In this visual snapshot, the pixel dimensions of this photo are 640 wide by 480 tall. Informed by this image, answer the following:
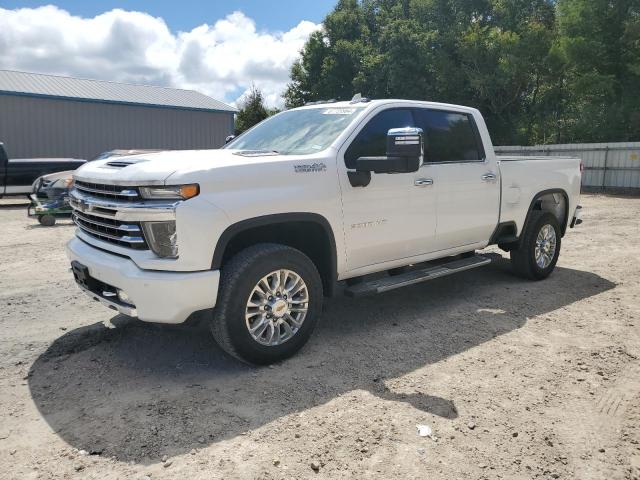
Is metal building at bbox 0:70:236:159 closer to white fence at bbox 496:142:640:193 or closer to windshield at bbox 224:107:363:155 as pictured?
white fence at bbox 496:142:640:193

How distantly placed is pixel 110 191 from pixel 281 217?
1.19 meters

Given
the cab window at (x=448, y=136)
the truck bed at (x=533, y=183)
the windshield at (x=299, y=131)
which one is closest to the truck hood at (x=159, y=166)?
the windshield at (x=299, y=131)

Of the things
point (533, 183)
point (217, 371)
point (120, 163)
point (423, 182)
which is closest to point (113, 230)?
point (120, 163)

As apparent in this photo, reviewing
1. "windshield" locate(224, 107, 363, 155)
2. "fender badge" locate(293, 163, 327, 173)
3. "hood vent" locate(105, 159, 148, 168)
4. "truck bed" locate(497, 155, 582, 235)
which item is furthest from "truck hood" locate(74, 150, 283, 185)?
"truck bed" locate(497, 155, 582, 235)

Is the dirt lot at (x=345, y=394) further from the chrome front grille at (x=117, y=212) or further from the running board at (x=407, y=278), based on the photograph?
the chrome front grille at (x=117, y=212)

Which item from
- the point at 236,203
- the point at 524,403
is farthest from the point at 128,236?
the point at 524,403

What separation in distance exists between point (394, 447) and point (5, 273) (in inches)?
231

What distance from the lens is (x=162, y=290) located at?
344cm

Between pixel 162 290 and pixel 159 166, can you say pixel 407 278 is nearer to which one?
pixel 162 290

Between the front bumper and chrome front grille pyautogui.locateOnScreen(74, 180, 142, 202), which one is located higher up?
chrome front grille pyautogui.locateOnScreen(74, 180, 142, 202)

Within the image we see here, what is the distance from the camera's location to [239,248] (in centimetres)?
402

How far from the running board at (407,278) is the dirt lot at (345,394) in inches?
16.4

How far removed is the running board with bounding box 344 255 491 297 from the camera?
4.48 meters

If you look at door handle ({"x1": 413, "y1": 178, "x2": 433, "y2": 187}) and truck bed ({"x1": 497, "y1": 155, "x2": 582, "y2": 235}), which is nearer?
door handle ({"x1": 413, "y1": 178, "x2": 433, "y2": 187})
